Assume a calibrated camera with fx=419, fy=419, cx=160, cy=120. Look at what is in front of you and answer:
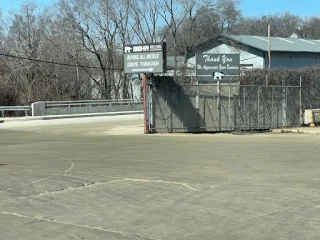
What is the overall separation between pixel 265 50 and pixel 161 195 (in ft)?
144

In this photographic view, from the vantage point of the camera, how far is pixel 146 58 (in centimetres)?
2011

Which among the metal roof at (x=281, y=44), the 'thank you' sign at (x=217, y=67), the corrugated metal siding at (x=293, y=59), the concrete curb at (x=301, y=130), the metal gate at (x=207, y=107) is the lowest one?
the concrete curb at (x=301, y=130)

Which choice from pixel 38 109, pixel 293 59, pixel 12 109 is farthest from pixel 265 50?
pixel 12 109

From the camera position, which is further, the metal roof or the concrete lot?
the metal roof

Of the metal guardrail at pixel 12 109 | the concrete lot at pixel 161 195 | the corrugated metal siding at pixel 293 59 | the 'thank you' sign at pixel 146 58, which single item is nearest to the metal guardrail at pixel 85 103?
the metal guardrail at pixel 12 109

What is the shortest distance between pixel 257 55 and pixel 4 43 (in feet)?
94.8

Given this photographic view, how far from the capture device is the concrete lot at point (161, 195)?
5.31 meters

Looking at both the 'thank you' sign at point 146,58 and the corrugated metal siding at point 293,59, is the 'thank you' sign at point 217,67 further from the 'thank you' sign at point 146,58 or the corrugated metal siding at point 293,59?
the corrugated metal siding at point 293,59

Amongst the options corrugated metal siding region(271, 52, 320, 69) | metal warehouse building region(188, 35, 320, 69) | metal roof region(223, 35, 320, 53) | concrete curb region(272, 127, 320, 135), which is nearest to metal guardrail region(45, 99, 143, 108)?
metal warehouse building region(188, 35, 320, 69)

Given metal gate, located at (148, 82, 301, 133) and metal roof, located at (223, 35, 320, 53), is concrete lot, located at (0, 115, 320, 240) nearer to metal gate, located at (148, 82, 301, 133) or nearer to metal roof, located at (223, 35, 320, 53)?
metal gate, located at (148, 82, 301, 133)

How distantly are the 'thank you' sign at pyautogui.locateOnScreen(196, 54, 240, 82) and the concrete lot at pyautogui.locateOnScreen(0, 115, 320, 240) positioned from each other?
9.17 meters

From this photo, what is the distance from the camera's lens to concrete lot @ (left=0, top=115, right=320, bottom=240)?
5309mm

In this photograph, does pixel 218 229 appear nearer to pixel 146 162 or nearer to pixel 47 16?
pixel 146 162

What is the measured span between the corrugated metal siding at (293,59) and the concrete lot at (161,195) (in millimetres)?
40229
